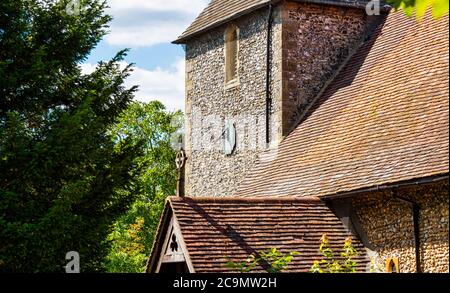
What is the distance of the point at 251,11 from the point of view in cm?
2058

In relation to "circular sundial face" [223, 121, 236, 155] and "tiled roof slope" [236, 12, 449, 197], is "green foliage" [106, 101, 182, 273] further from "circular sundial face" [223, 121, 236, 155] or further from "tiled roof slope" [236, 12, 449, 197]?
"tiled roof slope" [236, 12, 449, 197]

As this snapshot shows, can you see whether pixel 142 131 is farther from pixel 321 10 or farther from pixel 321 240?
pixel 321 240

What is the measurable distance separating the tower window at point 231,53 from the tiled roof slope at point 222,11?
372 millimetres

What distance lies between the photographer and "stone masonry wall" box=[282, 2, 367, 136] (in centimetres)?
1950

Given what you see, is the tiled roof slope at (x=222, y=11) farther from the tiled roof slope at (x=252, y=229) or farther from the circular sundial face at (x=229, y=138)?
the tiled roof slope at (x=252, y=229)

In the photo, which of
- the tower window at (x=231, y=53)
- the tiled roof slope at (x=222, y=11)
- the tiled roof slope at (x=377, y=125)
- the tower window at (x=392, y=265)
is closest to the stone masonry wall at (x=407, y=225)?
the tower window at (x=392, y=265)

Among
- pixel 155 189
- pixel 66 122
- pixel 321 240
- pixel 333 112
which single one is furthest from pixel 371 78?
pixel 155 189

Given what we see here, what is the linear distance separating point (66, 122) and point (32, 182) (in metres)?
1.19

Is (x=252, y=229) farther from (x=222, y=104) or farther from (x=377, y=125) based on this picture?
(x=222, y=104)

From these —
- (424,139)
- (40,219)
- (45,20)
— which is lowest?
(40,219)

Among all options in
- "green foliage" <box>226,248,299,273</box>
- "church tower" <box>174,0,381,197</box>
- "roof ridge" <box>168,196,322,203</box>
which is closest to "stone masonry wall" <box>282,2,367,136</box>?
"church tower" <box>174,0,381,197</box>

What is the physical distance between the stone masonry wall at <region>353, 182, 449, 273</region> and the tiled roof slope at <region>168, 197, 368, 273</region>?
0.48 m

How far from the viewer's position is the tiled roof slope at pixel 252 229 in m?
13.4
